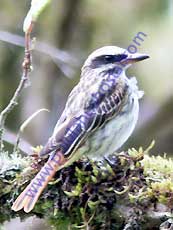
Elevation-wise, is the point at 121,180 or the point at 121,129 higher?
the point at 121,129

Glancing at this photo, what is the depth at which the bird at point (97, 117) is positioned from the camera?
2.60 metres

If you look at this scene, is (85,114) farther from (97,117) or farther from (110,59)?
(110,59)

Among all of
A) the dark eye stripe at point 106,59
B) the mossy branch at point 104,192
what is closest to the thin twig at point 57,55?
the dark eye stripe at point 106,59

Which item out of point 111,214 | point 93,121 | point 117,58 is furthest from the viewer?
point 117,58

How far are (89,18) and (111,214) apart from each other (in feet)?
11.7

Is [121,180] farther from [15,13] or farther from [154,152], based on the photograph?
[15,13]

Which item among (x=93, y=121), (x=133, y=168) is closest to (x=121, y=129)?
(x=93, y=121)

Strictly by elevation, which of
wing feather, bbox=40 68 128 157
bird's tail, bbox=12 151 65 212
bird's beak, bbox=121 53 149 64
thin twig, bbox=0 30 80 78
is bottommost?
bird's tail, bbox=12 151 65 212

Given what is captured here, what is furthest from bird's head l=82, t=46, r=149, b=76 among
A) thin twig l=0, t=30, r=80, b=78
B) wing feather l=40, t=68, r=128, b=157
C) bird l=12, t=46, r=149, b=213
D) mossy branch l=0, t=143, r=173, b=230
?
thin twig l=0, t=30, r=80, b=78

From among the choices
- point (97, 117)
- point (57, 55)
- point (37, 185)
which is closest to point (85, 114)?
point (97, 117)

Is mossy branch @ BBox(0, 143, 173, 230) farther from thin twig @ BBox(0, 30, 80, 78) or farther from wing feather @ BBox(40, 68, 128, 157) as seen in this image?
thin twig @ BBox(0, 30, 80, 78)

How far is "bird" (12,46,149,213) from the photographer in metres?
2.60

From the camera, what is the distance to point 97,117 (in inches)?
109

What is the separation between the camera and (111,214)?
8.12 ft
